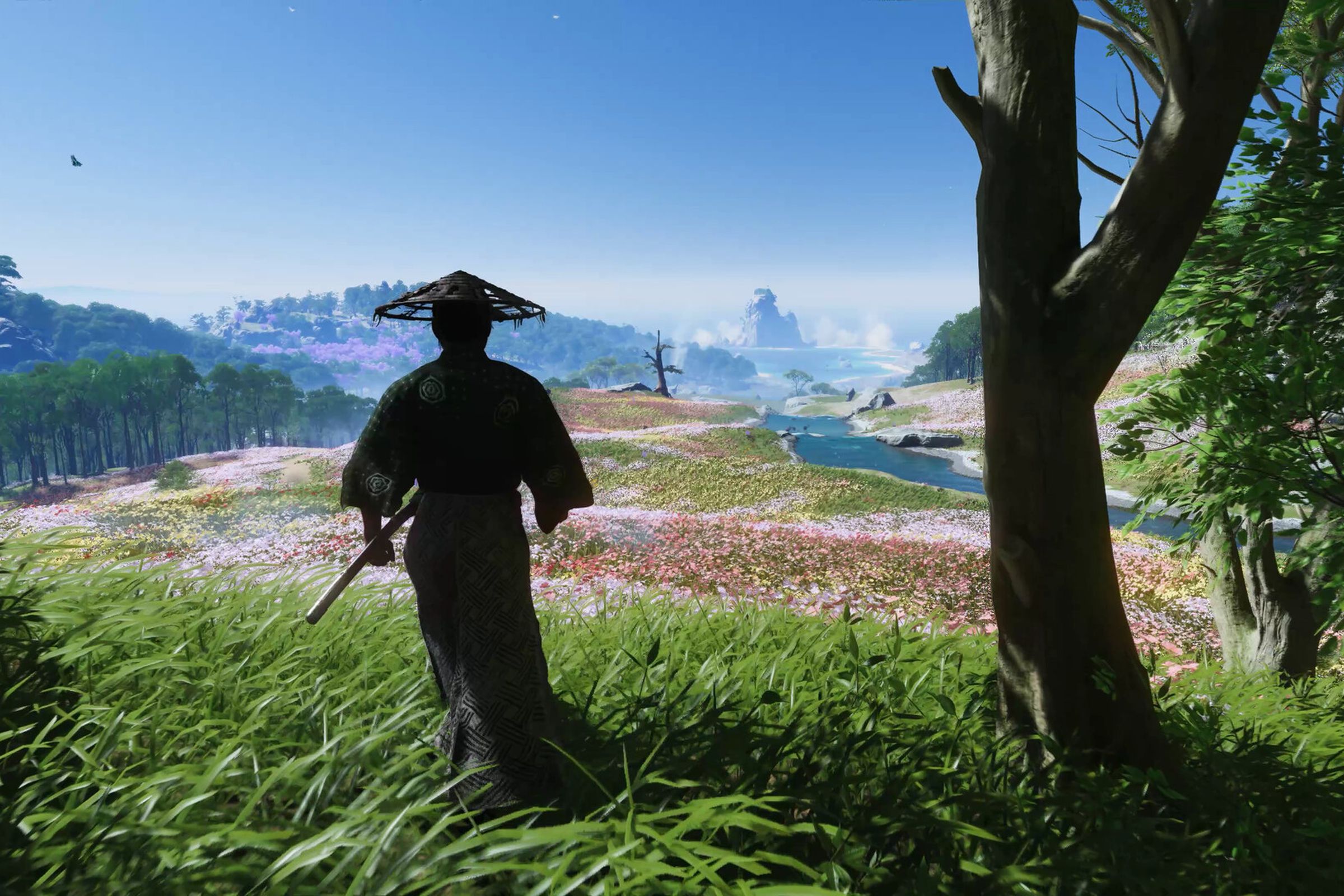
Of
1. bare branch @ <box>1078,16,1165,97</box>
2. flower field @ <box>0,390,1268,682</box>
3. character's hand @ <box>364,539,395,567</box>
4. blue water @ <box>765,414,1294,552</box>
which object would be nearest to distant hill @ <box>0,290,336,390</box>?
flower field @ <box>0,390,1268,682</box>

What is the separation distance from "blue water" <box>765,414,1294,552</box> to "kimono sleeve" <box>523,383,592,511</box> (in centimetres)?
992

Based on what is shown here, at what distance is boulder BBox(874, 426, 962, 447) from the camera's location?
17.4m

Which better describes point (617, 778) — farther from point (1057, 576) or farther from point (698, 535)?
point (698, 535)

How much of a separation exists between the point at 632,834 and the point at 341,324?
2119 inches

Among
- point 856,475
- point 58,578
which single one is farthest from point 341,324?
point 58,578

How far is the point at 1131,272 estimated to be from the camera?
6.82ft

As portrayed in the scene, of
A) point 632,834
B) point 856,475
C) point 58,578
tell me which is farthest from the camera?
point 856,475

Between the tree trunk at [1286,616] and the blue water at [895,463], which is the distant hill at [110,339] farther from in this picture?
the tree trunk at [1286,616]

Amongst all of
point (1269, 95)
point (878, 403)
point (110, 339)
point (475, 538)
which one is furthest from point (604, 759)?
point (110, 339)

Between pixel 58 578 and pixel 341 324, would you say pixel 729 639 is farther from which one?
pixel 341 324

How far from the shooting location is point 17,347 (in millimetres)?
24703

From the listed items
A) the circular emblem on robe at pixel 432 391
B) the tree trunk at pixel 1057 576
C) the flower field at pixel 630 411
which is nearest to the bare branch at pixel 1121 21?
the tree trunk at pixel 1057 576

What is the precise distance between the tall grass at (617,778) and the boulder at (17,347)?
99.2 feet

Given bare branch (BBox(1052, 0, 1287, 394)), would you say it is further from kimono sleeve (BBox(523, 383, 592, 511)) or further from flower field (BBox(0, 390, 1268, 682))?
flower field (BBox(0, 390, 1268, 682))
